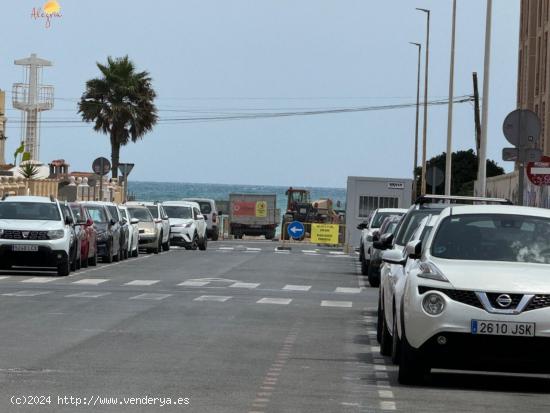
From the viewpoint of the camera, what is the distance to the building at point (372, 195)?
57.2 metres

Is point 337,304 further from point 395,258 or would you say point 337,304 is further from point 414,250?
point 414,250

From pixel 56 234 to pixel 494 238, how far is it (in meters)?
20.1

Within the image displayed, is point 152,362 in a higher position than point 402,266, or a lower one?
lower

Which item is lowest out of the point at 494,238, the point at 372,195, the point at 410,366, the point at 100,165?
the point at 410,366

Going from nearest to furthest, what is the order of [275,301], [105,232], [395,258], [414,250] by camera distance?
[414,250] < [395,258] < [275,301] < [105,232]

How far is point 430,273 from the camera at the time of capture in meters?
13.6

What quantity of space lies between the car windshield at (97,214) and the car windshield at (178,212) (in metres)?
15.2

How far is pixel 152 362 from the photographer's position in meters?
14.9

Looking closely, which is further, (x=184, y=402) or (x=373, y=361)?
(x=373, y=361)

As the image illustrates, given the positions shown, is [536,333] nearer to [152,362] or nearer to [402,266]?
[402,266]

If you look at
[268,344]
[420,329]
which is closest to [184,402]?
[420,329]

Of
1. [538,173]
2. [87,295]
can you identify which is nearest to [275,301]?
[87,295]

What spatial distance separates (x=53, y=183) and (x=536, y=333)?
6545 centimetres

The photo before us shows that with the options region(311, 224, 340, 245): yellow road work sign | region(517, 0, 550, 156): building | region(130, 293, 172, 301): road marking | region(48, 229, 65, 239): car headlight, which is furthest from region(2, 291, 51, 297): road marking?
region(311, 224, 340, 245): yellow road work sign
